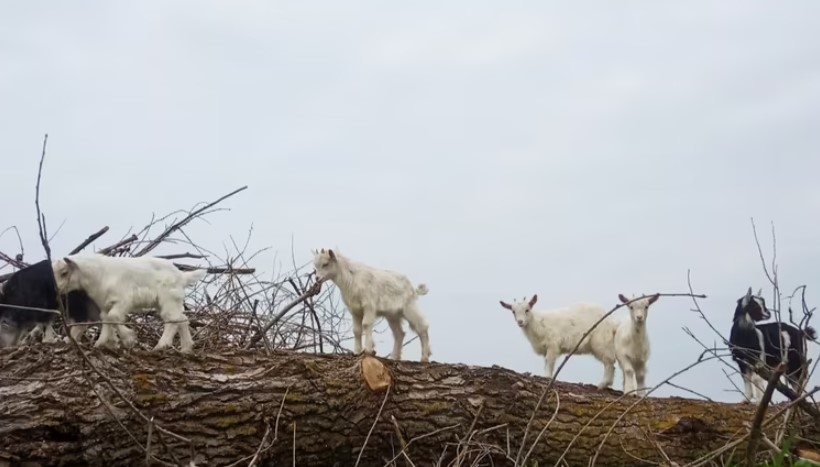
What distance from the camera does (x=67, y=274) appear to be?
587 cm

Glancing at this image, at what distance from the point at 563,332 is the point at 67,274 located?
16.3 ft

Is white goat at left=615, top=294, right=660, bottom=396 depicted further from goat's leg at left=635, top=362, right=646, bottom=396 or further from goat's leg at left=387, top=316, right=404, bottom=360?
goat's leg at left=387, top=316, right=404, bottom=360

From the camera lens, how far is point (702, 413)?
6180mm

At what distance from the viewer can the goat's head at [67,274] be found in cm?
586

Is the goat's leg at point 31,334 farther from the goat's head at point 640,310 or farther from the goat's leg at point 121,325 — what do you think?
the goat's head at point 640,310

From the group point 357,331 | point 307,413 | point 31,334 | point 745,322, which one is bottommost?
point 307,413

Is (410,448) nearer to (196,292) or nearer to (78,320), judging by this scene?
(78,320)

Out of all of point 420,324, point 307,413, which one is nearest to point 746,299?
point 420,324

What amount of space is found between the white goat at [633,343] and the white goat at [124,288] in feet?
13.6

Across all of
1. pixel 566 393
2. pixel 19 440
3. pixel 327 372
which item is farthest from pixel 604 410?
pixel 19 440

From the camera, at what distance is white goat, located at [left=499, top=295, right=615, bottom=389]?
8531 mm

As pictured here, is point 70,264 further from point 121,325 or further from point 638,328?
point 638,328

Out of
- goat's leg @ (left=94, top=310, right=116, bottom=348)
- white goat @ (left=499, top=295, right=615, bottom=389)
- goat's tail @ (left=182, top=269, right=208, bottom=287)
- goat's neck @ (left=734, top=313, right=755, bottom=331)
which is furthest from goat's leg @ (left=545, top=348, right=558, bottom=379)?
goat's leg @ (left=94, top=310, right=116, bottom=348)

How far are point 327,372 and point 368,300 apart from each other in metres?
1.95
